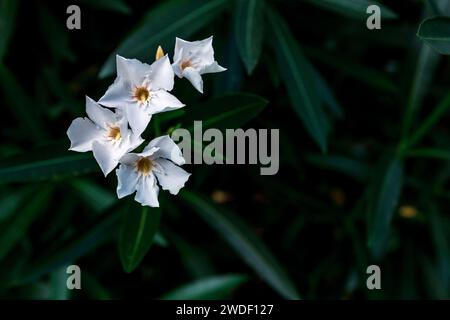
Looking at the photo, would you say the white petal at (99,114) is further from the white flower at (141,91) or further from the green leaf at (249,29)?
the green leaf at (249,29)

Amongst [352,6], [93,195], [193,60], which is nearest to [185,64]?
[193,60]

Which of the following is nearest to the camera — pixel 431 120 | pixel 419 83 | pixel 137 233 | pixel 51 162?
pixel 137 233

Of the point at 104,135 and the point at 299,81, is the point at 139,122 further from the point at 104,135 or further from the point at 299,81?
the point at 299,81

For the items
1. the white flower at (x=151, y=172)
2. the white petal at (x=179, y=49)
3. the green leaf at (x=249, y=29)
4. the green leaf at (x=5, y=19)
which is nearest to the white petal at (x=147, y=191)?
the white flower at (x=151, y=172)

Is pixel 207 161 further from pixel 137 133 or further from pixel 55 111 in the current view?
pixel 55 111

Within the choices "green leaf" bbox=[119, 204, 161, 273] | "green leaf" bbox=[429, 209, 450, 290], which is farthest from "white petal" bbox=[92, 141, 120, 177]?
"green leaf" bbox=[429, 209, 450, 290]

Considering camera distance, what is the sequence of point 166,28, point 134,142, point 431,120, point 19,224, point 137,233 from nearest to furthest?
point 134,142 → point 137,233 → point 166,28 → point 19,224 → point 431,120
